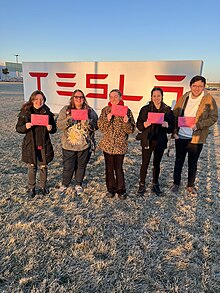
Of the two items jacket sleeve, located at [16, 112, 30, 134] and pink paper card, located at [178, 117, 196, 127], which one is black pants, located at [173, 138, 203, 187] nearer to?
pink paper card, located at [178, 117, 196, 127]

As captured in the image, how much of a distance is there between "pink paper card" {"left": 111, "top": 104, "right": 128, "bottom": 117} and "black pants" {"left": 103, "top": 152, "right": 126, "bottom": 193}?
687 millimetres

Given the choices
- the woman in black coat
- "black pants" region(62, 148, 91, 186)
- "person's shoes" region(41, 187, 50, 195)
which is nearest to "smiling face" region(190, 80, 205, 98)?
"black pants" region(62, 148, 91, 186)

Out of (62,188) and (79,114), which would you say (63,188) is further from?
(79,114)

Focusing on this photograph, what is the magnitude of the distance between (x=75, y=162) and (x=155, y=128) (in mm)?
1454

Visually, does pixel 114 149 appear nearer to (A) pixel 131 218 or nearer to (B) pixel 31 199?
(A) pixel 131 218

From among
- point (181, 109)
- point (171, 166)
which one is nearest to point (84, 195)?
point (181, 109)

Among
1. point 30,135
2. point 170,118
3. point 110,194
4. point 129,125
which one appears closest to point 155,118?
point 170,118

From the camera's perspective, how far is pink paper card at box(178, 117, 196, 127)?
3.22 meters

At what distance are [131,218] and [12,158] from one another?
352 centimetres

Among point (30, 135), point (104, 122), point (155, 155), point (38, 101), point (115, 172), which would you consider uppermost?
point (38, 101)

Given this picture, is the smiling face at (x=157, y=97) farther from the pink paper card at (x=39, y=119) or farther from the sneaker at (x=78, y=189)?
the sneaker at (x=78, y=189)

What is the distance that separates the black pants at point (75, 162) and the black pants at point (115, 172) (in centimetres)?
38

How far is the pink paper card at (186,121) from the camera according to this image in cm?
322

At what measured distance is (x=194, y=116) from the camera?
Result: 3.32 m
